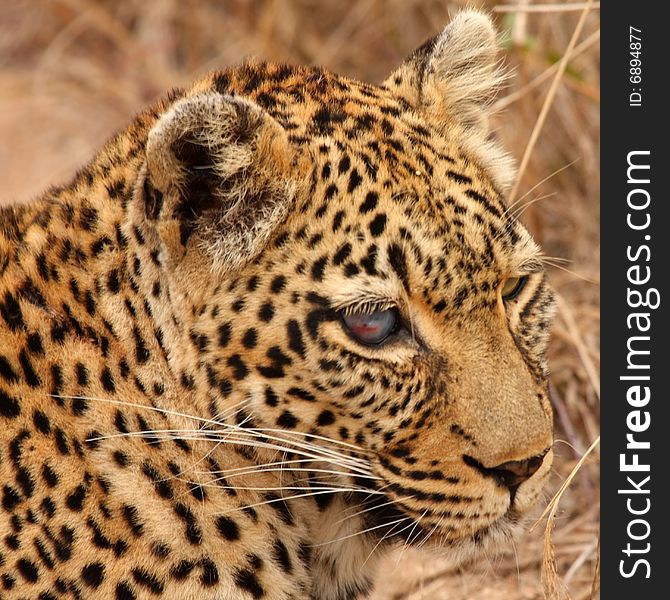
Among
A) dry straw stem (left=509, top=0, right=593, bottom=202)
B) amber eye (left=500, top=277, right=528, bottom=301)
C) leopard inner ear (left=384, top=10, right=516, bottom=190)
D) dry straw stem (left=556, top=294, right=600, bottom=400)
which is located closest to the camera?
amber eye (left=500, top=277, right=528, bottom=301)

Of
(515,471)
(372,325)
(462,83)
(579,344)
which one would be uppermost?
(462,83)

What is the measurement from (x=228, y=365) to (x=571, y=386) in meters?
3.75

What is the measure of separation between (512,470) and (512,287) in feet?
2.34

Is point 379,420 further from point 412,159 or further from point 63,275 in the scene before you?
point 63,275

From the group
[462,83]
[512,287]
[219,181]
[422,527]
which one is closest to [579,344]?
[462,83]

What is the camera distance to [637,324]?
5.18 metres

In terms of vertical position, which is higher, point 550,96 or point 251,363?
point 550,96

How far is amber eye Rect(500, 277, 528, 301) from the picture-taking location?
4.33 m

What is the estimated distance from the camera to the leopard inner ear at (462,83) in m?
4.68

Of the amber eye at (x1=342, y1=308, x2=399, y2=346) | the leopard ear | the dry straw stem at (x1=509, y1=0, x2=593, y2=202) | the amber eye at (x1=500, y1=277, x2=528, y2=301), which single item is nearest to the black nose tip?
the amber eye at (x1=342, y1=308, x2=399, y2=346)

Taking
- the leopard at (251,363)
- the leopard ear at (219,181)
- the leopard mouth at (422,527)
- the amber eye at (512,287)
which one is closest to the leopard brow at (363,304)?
the leopard at (251,363)

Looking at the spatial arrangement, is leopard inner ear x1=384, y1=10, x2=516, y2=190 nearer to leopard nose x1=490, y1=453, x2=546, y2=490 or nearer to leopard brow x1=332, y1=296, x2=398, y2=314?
leopard brow x1=332, y1=296, x2=398, y2=314

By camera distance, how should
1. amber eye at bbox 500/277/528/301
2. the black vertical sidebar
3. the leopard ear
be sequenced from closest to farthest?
the leopard ear, amber eye at bbox 500/277/528/301, the black vertical sidebar

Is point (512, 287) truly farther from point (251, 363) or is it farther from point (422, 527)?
point (251, 363)
